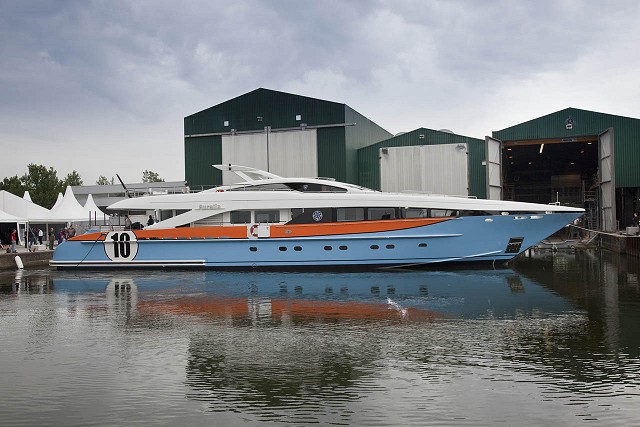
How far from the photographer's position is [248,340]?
916 centimetres

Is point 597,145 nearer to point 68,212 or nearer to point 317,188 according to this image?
point 317,188

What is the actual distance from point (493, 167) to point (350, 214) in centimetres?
1422

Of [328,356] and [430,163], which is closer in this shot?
[328,356]

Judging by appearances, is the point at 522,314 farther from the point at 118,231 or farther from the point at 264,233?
the point at 118,231

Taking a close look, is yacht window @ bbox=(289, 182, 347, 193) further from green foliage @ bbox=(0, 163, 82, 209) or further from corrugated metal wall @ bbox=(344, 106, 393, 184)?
green foliage @ bbox=(0, 163, 82, 209)

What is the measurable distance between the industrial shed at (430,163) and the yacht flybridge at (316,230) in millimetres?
12164

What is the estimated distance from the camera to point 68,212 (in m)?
32.8

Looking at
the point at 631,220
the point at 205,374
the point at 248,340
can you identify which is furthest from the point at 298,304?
the point at 631,220

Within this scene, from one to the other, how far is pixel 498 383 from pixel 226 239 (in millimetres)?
14469

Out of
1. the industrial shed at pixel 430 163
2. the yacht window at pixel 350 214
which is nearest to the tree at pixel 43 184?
the industrial shed at pixel 430 163

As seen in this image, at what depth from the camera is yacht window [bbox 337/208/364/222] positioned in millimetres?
19547

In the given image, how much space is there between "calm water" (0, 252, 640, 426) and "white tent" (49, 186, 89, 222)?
18.0 meters

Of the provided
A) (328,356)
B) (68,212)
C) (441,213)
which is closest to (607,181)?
(441,213)

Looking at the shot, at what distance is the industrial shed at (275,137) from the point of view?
32500mm
